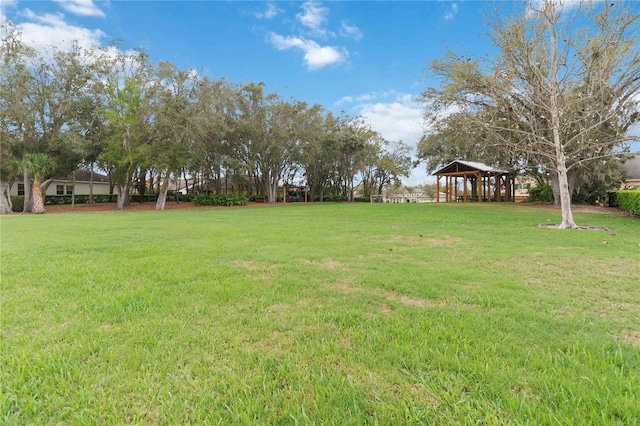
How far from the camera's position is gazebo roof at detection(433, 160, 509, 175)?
71.4 ft

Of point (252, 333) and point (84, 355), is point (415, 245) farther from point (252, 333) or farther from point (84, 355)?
point (84, 355)

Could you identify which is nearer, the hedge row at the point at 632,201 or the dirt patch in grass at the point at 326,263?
the dirt patch in grass at the point at 326,263

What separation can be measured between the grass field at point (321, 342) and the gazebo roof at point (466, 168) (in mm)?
19181

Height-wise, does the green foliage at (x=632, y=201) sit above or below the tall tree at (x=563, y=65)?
below

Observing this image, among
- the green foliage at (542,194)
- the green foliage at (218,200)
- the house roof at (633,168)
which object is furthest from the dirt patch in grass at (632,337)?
the house roof at (633,168)

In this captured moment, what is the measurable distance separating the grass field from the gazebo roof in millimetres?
19181

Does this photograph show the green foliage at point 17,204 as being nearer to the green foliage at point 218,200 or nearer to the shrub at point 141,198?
the shrub at point 141,198

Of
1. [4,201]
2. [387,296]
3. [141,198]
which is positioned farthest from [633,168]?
[4,201]

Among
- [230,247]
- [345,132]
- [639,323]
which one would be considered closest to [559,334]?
[639,323]

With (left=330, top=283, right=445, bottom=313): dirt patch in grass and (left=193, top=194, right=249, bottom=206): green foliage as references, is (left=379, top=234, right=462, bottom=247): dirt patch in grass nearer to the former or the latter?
(left=330, top=283, right=445, bottom=313): dirt patch in grass

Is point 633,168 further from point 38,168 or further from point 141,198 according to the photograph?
point 38,168

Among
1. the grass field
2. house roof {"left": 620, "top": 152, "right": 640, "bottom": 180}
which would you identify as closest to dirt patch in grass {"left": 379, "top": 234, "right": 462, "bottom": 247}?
the grass field

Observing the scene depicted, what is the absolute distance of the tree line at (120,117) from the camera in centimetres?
1702

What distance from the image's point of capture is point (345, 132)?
27.8 metres
